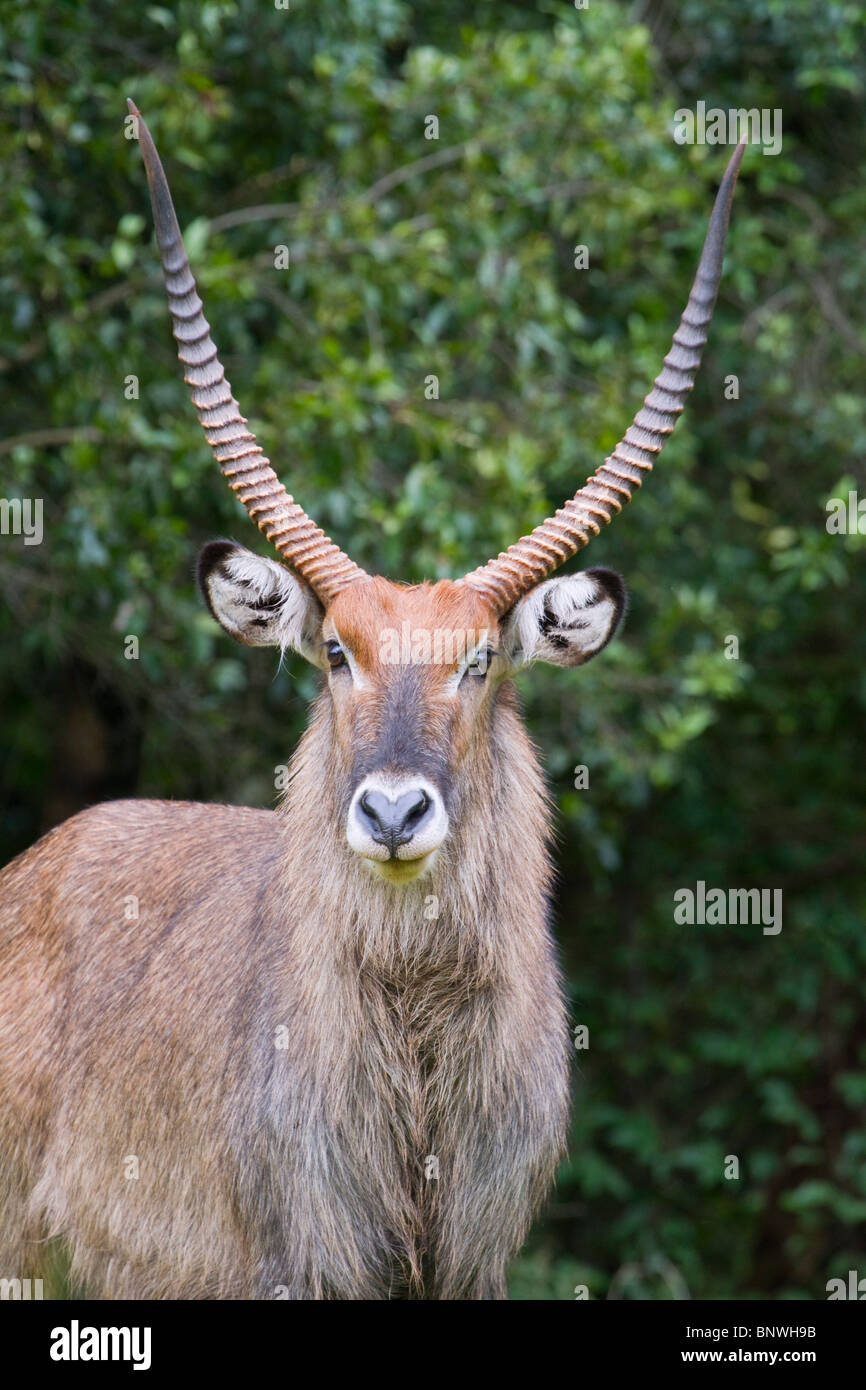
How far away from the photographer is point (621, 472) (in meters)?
5.02

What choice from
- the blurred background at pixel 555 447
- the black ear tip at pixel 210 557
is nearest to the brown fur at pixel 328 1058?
the black ear tip at pixel 210 557

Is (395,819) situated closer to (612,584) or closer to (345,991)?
(345,991)

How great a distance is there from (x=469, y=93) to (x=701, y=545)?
11.1 ft

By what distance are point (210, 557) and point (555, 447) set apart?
148 inches

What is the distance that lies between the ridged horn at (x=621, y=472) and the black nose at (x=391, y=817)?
34.3 inches

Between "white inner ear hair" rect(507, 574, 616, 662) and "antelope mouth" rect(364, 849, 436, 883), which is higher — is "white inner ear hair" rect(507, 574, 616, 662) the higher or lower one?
the higher one

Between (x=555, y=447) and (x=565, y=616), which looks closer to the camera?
(x=565, y=616)

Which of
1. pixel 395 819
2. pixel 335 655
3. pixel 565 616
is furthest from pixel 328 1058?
pixel 565 616

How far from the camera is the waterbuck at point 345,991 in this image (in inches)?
188

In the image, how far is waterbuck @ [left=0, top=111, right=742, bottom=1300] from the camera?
188 inches

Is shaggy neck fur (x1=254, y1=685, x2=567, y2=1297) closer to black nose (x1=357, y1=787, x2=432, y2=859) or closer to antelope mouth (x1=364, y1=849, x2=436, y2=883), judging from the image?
antelope mouth (x1=364, y1=849, x2=436, y2=883)

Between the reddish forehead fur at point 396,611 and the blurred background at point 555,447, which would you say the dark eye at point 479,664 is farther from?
the blurred background at point 555,447

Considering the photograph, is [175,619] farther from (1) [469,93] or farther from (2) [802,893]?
(2) [802,893]

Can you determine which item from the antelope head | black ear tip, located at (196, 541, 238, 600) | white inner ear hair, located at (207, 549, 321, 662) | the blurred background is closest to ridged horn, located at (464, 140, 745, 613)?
the antelope head
